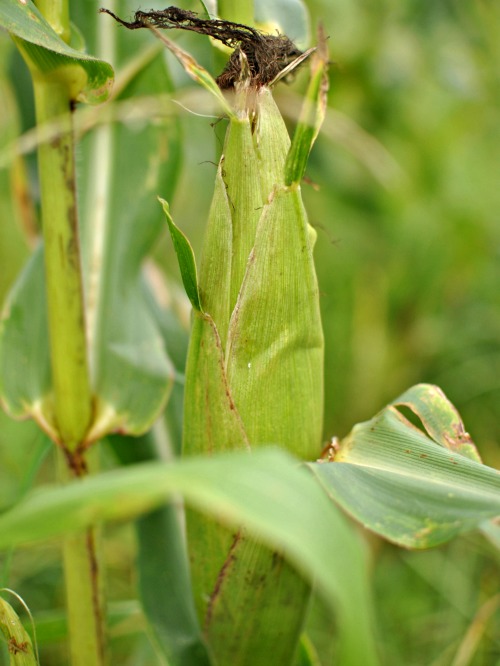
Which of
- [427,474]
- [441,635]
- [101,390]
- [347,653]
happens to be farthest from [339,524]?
[441,635]

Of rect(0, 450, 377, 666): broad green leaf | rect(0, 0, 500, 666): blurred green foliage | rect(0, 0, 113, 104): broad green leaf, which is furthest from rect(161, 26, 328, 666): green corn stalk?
rect(0, 0, 500, 666): blurred green foliage

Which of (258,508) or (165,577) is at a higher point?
(258,508)

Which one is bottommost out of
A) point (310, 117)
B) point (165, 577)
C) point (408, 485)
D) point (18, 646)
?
point (165, 577)

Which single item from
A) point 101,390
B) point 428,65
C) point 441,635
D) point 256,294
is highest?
point 428,65

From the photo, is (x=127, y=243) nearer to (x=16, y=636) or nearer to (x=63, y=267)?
(x=63, y=267)

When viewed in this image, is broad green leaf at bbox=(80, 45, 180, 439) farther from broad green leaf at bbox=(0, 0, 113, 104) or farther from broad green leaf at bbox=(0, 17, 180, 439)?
broad green leaf at bbox=(0, 0, 113, 104)

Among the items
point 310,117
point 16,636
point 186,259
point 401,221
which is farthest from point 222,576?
point 401,221

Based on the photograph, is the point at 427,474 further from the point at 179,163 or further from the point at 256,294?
the point at 179,163
